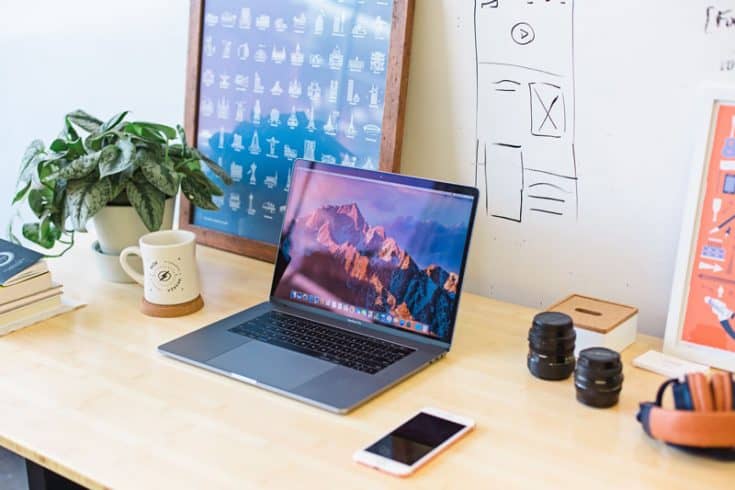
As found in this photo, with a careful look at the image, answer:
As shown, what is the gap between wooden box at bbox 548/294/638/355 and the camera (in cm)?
130

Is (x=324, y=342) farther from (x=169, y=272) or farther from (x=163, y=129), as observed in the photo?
(x=163, y=129)

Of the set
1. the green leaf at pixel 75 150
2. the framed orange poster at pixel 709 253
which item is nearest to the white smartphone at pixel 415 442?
the framed orange poster at pixel 709 253

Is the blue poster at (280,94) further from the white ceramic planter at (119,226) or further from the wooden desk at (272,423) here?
the wooden desk at (272,423)

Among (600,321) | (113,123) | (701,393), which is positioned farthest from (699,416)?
(113,123)

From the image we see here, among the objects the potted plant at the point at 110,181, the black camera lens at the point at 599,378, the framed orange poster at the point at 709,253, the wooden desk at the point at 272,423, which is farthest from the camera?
the potted plant at the point at 110,181

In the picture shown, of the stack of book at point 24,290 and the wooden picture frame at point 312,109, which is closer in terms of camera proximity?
the stack of book at point 24,290

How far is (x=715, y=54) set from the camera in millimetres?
1298

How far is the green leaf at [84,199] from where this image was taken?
1492 mm

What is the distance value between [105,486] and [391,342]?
491 millimetres

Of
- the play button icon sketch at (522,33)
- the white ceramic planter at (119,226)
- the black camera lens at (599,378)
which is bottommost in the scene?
the black camera lens at (599,378)

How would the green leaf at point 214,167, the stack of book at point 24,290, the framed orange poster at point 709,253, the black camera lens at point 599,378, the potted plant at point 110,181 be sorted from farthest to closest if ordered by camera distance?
the green leaf at point 214,167
the potted plant at point 110,181
the stack of book at point 24,290
the framed orange poster at point 709,253
the black camera lens at point 599,378

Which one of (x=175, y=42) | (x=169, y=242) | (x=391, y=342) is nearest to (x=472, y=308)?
(x=391, y=342)

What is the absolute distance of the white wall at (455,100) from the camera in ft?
4.55

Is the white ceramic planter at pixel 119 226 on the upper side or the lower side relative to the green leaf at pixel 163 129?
lower
